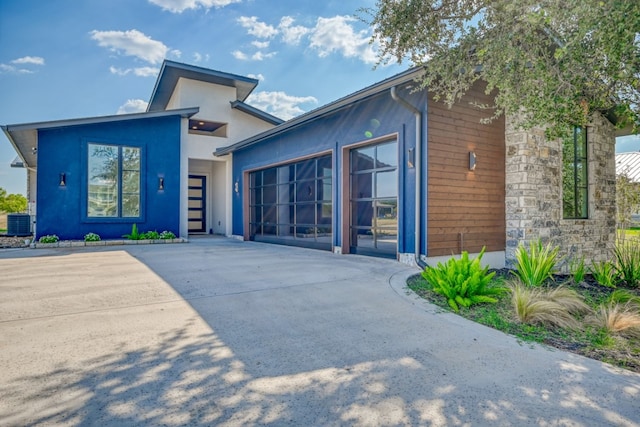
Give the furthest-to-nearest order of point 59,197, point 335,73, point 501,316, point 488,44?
point 335,73, point 59,197, point 488,44, point 501,316

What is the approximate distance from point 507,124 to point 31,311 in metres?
8.41

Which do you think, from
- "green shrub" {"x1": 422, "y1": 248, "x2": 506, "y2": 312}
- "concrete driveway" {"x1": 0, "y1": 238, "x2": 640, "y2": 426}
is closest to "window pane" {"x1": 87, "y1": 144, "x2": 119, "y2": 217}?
"concrete driveway" {"x1": 0, "y1": 238, "x2": 640, "y2": 426}

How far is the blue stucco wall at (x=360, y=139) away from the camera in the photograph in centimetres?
687

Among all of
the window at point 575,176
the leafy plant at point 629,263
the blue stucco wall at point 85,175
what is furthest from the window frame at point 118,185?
the leafy plant at point 629,263

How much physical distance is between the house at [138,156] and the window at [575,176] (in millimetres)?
10493

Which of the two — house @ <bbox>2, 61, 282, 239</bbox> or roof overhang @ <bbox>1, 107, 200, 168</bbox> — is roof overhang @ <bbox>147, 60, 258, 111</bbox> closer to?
house @ <bbox>2, 61, 282, 239</bbox>

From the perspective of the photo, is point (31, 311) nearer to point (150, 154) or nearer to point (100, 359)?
point (100, 359)

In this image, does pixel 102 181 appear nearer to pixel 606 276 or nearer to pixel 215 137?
pixel 215 137

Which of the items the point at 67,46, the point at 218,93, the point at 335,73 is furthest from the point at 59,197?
the point at 335,73

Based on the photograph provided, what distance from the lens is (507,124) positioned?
765 cm

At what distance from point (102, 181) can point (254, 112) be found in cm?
604

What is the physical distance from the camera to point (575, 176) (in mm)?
8219

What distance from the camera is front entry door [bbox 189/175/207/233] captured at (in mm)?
15750

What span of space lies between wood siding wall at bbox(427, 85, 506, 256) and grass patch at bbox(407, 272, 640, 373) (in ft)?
7.58
